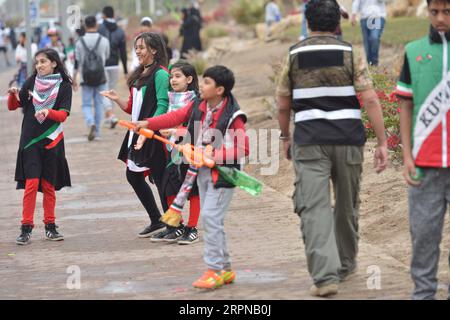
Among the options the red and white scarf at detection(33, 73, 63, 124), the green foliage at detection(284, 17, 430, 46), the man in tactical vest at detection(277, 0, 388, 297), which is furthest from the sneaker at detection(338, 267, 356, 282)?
the green foliage at detection(284, 17, 430, 46)

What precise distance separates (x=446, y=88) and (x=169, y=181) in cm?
361

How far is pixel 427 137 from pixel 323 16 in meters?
1.14

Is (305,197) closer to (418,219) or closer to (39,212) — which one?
(418,219)

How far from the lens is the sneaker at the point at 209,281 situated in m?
7.18

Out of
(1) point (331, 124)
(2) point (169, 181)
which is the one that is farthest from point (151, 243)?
(1) point (331, 124)

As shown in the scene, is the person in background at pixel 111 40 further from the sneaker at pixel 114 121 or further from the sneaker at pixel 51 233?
the sneaker at pixel 51 233

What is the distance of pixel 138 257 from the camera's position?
870cm

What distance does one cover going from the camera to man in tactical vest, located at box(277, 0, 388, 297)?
22.1 feet

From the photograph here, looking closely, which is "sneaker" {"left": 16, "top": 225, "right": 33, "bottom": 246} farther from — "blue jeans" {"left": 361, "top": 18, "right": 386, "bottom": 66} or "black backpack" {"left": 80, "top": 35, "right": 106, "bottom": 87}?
"blue jeans" {"left": 361, "top": 18, "right": 386, "bottom": 66}

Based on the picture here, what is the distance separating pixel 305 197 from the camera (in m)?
6.80

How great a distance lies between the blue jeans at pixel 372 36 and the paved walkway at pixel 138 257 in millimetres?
5770

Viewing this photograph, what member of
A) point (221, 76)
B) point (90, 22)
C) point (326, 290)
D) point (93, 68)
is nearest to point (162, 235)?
point (221, 76)

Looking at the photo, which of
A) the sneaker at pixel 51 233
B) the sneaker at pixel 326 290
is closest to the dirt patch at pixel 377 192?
the sneaker at pixel 326 290

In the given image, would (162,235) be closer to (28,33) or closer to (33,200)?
(33,200)
